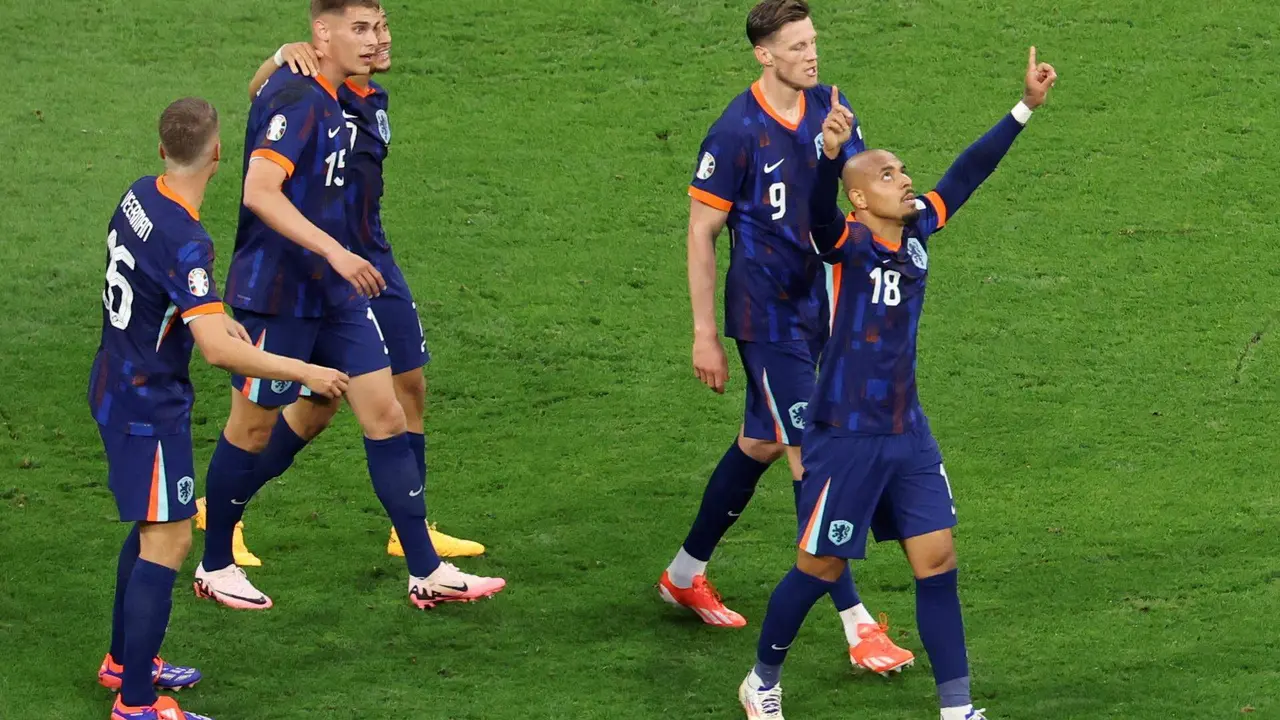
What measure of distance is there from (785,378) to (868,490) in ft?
2.38

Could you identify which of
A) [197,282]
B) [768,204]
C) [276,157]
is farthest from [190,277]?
[768,204]

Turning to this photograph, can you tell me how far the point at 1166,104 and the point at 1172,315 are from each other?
2072mm

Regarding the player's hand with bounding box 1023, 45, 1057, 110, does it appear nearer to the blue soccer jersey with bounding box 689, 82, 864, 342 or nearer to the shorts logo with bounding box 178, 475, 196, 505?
the blue soccer jersey with bounding box 689, 82, 864, 342

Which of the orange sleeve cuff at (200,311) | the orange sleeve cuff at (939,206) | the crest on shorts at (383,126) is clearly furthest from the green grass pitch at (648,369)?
the crest on shorts at (383,126)

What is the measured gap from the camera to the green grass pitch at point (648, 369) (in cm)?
584

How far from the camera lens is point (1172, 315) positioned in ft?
27.2

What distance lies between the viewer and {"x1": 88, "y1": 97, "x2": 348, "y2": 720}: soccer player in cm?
507

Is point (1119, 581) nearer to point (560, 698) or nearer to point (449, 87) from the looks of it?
point (560, 698)

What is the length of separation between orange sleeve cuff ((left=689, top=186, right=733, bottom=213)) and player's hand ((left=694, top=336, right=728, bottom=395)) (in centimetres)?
41

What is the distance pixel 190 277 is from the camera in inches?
199

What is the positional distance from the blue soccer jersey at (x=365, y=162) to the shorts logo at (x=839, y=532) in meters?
1.99

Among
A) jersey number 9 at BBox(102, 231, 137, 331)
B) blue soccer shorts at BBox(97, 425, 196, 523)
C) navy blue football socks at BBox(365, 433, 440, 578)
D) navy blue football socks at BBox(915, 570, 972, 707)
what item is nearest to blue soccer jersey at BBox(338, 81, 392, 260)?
navy blue football socks at BBox(365, 433, 440, 578)

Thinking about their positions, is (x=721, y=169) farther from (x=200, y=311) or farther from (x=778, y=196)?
(x=200, y=311)

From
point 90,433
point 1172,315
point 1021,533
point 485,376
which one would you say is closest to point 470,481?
point 485,376
